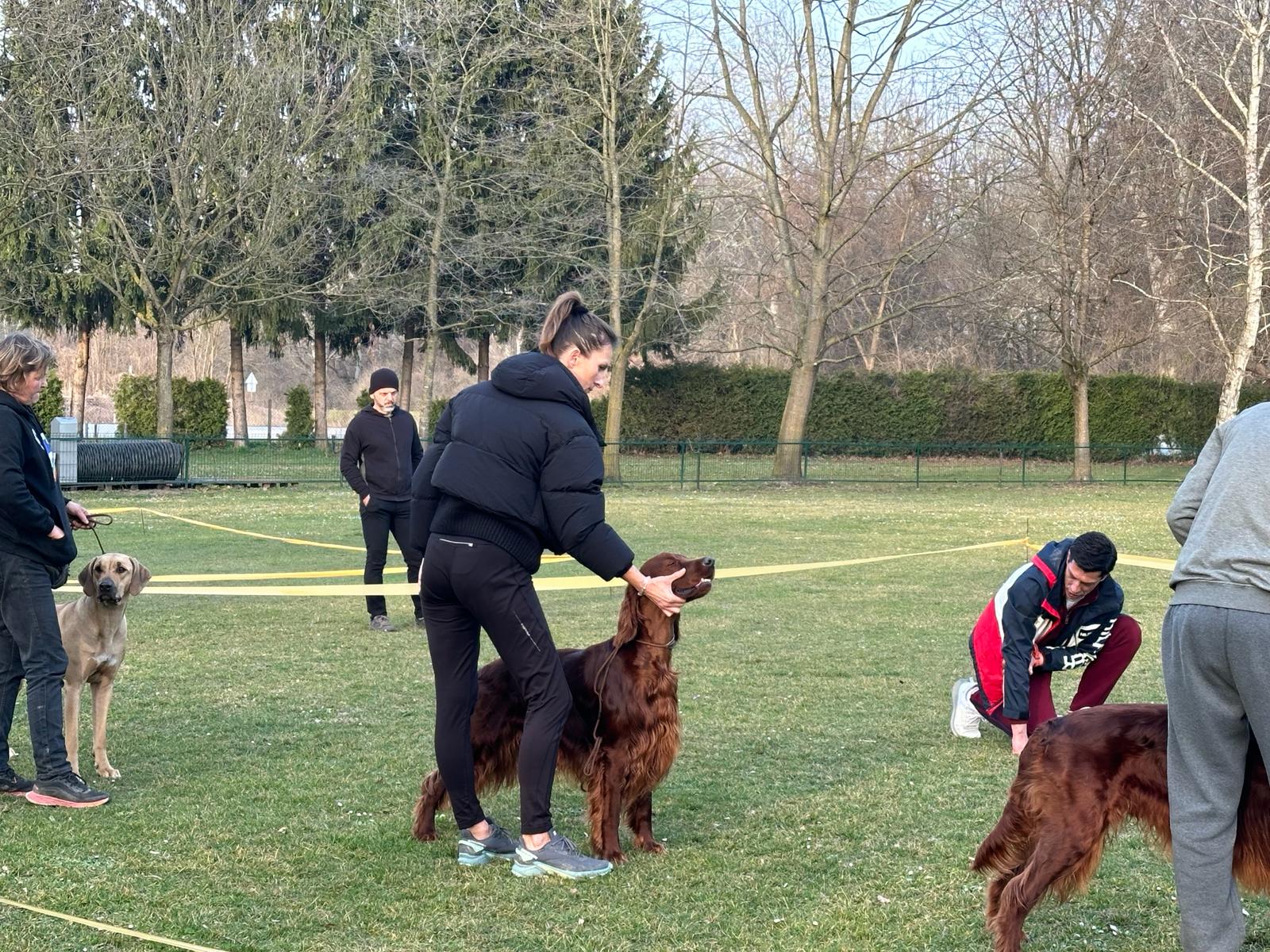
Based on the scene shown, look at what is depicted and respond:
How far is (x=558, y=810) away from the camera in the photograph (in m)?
5.24

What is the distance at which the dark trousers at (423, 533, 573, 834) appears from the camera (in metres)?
4.26

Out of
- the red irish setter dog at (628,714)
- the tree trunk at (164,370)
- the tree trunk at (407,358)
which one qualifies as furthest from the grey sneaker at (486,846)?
the tree trunk at (407,358)

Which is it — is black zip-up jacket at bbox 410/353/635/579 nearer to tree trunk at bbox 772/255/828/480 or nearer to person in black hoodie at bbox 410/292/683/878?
person in black hoodie at bbox 410/292/683/878

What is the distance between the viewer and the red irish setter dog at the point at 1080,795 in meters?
3.63

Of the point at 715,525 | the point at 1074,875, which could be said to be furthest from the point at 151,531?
the point at 1074,875

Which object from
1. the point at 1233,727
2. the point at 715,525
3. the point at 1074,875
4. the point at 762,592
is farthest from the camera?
the point at 715,525

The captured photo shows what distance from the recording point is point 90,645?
5.71 meters

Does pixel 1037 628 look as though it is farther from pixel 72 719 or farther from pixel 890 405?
pixel 890 405

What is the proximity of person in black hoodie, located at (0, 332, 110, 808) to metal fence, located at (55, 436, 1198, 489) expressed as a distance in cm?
1829

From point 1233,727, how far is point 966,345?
4339 cm

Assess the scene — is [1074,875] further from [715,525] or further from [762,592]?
[715,525]

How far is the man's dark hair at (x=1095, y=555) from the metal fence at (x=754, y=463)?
20.3 metres

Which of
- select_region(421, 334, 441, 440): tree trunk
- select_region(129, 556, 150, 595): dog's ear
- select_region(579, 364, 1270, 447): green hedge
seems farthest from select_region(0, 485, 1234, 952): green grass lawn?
select_region(579, 364, 1270, 447): green hedge

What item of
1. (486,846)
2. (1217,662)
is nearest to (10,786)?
(486,846)
